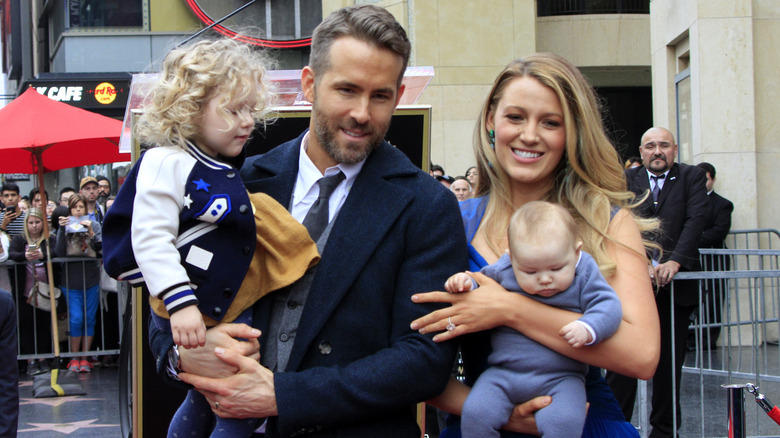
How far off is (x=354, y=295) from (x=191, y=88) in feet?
2.85

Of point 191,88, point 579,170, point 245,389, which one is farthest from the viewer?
point 579,170

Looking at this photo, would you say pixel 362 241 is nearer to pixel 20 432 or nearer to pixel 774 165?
pixel 20 432

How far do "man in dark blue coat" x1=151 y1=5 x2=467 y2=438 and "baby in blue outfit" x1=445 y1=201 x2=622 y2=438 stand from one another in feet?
0.65

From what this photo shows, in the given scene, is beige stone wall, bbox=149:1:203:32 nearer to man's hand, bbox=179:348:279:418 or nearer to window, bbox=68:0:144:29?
window, bbox=68:0:144:29

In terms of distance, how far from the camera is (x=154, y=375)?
464 cm

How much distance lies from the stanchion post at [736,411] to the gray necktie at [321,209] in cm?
181

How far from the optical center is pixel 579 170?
9.63ft

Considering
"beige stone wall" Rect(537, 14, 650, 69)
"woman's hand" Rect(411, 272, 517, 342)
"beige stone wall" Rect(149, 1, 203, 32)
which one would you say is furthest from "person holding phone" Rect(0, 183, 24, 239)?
"beige stone wall" Rect(149, 1, 203, 32)

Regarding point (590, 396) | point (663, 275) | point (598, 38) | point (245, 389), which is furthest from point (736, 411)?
point (598, 38)

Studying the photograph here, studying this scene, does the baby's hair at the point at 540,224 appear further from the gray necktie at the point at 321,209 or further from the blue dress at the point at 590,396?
the gray necktie at the point at 321,209

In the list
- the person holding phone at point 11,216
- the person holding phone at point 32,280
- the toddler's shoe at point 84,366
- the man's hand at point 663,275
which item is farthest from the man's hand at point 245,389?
the person holding phone at point 11,216

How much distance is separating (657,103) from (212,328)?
421 inches

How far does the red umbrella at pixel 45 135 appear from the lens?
9055 millimetres

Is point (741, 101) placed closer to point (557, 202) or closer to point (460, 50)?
point (460, 50)
